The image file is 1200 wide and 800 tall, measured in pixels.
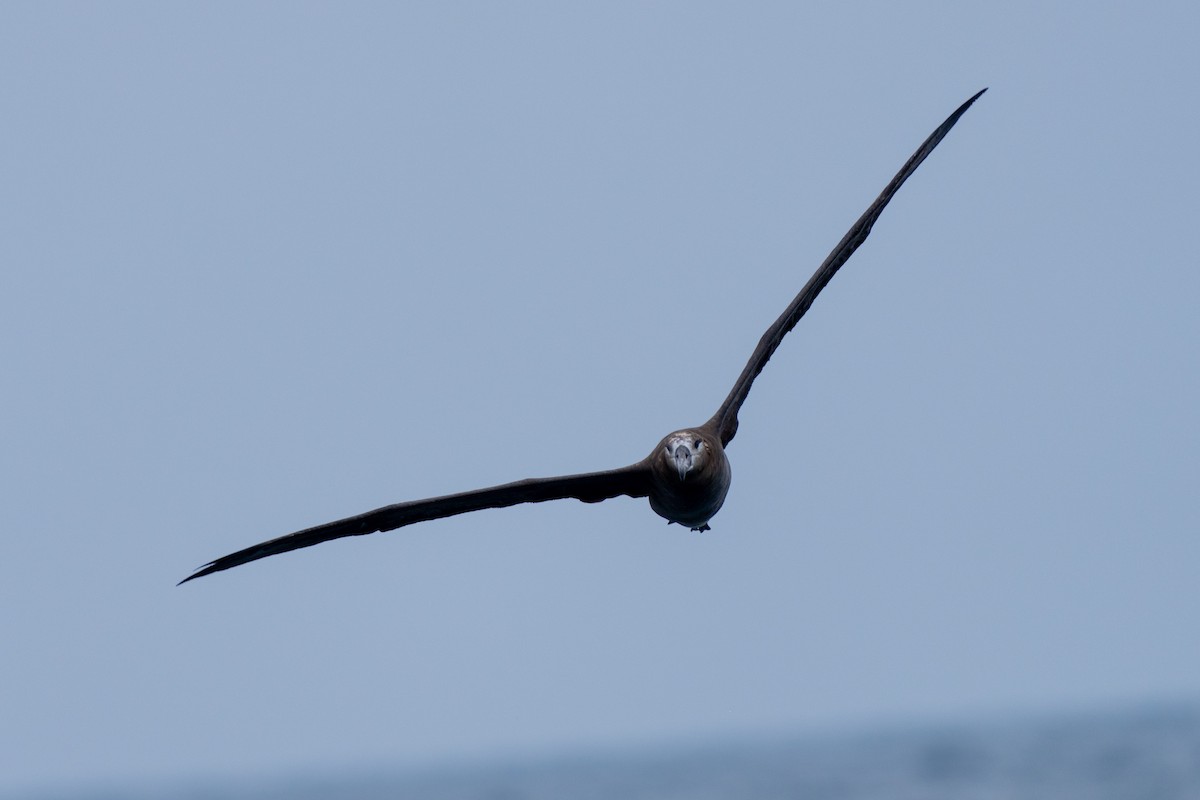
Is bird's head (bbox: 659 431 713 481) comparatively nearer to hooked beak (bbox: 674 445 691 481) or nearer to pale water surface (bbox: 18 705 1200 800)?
hooked beak (bbox: 674 445 691 481)

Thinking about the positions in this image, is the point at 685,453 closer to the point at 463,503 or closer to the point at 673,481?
the point at 673,481

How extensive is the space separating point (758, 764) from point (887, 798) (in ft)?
143

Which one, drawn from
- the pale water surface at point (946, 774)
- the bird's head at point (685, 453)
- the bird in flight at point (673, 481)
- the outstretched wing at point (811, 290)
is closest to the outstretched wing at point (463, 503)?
the bird in flight at point (673, 481)

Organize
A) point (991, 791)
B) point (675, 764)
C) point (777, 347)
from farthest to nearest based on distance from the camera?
point (675, 764) → point (991, 791) → point (777, 347)

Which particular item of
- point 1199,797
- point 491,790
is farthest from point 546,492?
point 491,790

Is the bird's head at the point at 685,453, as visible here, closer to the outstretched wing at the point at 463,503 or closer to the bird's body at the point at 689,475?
the bird's body at the point at 689,475

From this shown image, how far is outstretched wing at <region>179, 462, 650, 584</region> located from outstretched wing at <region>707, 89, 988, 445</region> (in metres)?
0.83

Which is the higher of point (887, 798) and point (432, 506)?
point (887, 798)

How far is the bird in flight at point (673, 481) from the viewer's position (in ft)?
48.0

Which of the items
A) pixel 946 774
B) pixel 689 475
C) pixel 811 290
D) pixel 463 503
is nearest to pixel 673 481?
pixel 689 475

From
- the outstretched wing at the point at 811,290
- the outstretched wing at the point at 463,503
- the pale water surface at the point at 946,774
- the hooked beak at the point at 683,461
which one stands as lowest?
the hooked beak at the point at 683,461

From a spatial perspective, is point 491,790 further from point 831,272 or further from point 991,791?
point 831,272

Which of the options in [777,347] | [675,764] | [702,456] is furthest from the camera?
[675,764]

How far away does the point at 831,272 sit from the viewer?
1570 centimetres
